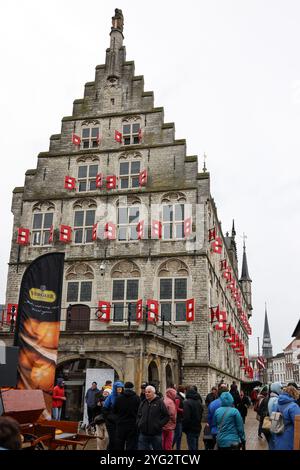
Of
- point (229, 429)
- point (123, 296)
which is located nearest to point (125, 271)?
point (123, 296)

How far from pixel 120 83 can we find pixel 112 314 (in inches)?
533

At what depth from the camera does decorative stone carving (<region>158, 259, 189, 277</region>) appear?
25.1 metres

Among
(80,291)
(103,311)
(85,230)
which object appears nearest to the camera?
(103,311)

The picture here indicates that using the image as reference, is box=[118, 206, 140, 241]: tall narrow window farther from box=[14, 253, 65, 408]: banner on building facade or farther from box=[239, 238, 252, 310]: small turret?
box=[239, 238, 252, 310]: small turret

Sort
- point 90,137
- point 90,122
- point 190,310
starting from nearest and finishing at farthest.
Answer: point 190,310, point 90,137, point 90,122

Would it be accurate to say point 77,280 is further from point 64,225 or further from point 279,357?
point 279,357

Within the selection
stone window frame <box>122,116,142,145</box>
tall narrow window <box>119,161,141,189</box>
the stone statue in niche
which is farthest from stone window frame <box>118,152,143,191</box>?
the stone statue in niche

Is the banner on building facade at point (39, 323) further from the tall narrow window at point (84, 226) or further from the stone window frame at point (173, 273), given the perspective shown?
the tall narrow window at point (84, 226)

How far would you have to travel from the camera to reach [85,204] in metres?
27.3

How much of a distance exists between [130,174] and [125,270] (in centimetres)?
538

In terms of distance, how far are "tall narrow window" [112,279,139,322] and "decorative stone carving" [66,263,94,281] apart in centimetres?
151

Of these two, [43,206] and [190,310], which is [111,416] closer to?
[190,310]

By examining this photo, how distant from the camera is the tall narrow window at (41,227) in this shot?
1072 inches
